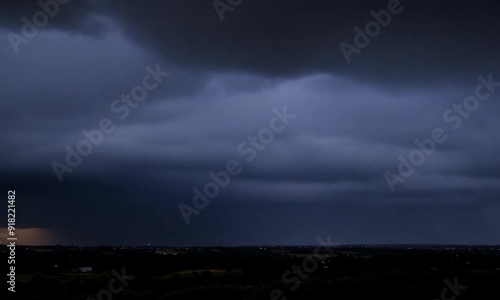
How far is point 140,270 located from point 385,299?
53906 mm

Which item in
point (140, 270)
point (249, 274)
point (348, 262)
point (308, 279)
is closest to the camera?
point (308, 279)

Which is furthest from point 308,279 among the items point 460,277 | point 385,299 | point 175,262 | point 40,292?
point 175,262

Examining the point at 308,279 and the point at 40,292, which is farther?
the point at 308,279

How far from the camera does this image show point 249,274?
10500cm

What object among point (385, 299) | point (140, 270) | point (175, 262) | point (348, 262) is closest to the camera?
point (385, 299)

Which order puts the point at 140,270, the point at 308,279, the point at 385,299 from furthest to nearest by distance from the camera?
1. the point at 140,270
2. the point at 308,279
3. the point at 385,299

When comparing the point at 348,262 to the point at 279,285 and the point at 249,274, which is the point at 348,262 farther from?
the point at 279,285

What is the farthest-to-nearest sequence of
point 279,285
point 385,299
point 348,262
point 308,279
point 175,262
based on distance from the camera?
point 175,262 → point 348,262 → point 308,279 → point 279,285 → point 385,299

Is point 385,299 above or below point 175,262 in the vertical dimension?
below

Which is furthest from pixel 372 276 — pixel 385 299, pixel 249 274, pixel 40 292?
pixel 40 292

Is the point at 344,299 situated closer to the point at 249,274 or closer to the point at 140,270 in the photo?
the point at 249,274

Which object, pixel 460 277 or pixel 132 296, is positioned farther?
pixel 460 277

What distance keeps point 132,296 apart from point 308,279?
2454cm

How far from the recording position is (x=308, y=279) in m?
86.5
